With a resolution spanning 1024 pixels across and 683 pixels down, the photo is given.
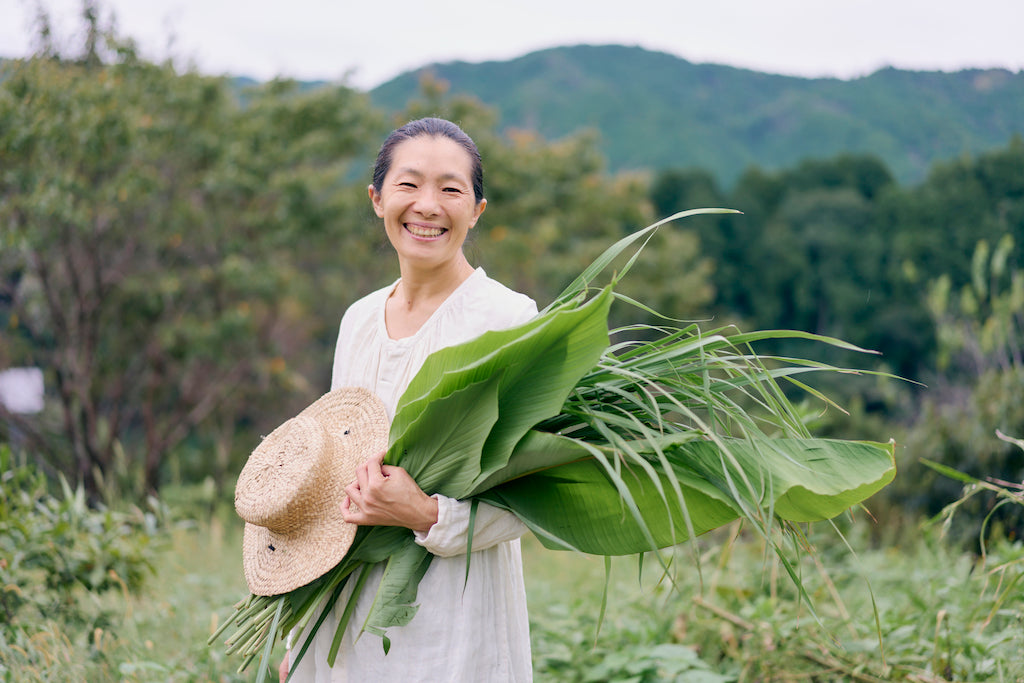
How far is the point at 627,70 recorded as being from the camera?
41.4 meters

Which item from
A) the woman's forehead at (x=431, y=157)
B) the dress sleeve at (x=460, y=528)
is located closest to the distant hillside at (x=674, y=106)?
the woman's forehead at (x=431, y=157)

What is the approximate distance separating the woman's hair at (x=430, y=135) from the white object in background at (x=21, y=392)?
7.06 meters

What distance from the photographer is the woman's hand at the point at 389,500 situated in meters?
1.67

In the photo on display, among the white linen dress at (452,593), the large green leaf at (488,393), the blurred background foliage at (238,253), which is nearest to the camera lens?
the large green leaf at (488,393)

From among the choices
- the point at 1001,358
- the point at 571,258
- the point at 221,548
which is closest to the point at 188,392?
the point at 221,548

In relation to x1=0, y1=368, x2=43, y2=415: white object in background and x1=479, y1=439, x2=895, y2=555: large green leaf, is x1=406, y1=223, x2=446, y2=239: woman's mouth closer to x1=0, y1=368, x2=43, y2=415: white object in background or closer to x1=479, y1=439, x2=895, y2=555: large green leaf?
x1=479, y1=439, x2=895, y2=555: large green leaf

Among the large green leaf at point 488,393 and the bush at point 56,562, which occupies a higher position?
the large green leaf at point 488,393

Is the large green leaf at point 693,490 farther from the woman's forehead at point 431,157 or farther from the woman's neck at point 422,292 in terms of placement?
the woman's forehead at point 431,157

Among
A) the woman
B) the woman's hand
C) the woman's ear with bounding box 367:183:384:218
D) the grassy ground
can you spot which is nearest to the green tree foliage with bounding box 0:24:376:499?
the grassy ground

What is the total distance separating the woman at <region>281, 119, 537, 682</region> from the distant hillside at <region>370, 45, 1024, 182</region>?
333 inches

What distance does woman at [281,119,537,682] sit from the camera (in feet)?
5.62

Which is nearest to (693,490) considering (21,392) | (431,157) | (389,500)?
(389,500)

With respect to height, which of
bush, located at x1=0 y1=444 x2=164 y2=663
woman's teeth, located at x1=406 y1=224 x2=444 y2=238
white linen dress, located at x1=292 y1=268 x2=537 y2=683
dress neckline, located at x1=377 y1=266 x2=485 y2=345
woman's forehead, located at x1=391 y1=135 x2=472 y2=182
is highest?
woman's forehead, located at x1=391 y1=135 x2=472 y2=182

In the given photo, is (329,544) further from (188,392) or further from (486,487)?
(188,392)
